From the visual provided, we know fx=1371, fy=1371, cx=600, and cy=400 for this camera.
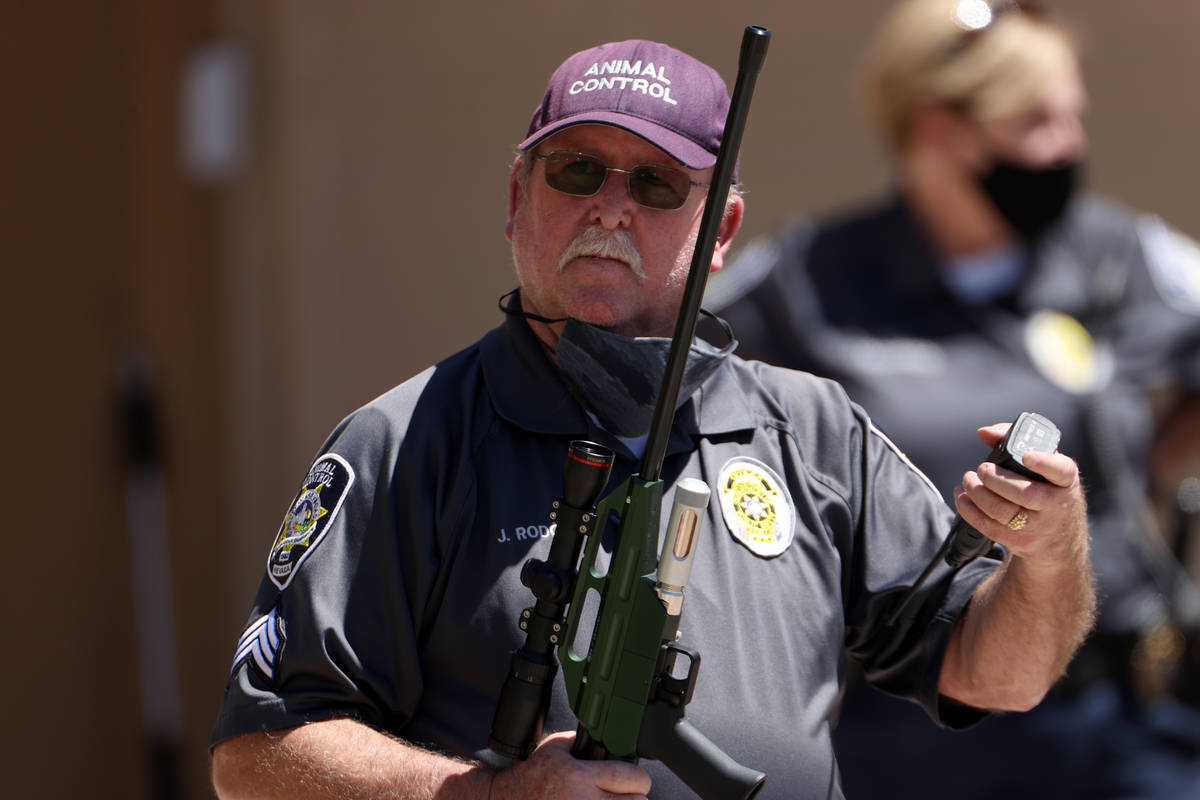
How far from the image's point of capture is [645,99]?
2025mm

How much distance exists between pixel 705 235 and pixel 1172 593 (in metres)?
2.51

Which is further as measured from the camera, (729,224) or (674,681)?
(729,224)

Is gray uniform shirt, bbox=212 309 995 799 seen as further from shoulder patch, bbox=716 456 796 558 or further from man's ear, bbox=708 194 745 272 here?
man's ear, bbox=708 194 745 272

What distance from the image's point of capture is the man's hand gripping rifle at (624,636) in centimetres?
170

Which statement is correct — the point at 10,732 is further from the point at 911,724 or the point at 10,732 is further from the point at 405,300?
the point at 911,724

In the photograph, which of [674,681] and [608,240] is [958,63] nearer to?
[608,240]

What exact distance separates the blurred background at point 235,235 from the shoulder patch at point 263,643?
9.00ft

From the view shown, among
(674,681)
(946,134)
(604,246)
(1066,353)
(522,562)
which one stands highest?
(946,134)

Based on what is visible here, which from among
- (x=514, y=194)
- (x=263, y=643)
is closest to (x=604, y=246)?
(x=514, y=194)

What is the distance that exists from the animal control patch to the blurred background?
8.68 feet

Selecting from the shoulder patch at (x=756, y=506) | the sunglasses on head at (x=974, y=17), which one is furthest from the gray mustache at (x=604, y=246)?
the sunglasses on head at (x=974, y=17)

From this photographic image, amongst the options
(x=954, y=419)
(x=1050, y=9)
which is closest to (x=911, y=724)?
(x=954, y=419)

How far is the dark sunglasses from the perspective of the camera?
2.03 metres

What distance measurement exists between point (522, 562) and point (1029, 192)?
256cm
